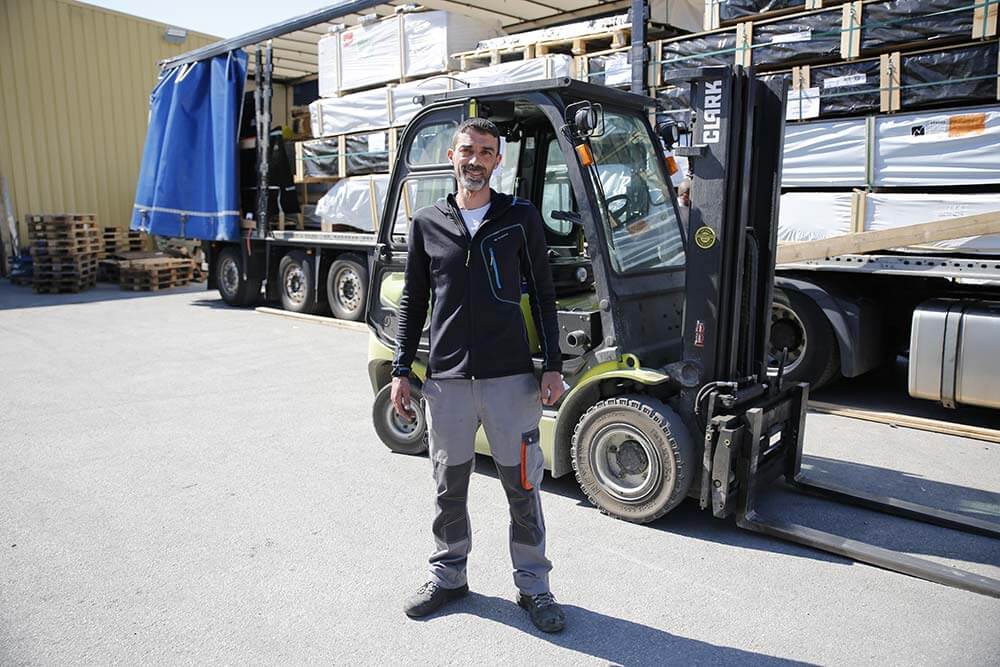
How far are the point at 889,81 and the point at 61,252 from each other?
14.2 meters

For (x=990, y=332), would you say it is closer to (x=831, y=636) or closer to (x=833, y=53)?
(x=833, y=53)

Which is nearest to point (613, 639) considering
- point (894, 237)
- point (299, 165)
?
point (894, 237)

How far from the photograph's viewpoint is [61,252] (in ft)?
48.3

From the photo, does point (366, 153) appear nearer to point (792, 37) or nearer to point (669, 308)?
point (792, 37)

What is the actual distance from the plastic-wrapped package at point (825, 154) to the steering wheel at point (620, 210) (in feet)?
8.08

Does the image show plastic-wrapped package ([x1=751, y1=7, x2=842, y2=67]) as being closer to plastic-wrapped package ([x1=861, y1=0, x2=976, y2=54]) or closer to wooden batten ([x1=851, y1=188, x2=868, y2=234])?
plastic-wrapped package ([x1=861, y1=0, x2=976, y2=54])

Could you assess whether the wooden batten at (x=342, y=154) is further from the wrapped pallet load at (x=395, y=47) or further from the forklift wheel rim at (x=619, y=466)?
the forklift wheel rim at (x=619, y=466)

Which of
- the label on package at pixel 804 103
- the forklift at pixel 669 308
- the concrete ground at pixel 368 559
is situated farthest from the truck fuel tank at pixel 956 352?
the forklift at pixel 669 308

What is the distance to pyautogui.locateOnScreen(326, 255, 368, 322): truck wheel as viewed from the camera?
1107 centimetres

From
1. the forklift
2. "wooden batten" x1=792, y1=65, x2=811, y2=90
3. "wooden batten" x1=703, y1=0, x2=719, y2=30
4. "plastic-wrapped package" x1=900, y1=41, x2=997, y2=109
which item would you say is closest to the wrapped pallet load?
"wooden batten" x1=703, y1=0, x2=719, y2=30

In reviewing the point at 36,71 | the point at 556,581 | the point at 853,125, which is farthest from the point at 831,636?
the point at 36,71

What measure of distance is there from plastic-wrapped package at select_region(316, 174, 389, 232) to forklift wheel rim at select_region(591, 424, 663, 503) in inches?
260

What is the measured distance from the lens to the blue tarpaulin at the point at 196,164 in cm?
1230

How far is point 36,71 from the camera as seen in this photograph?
16.7 metres
